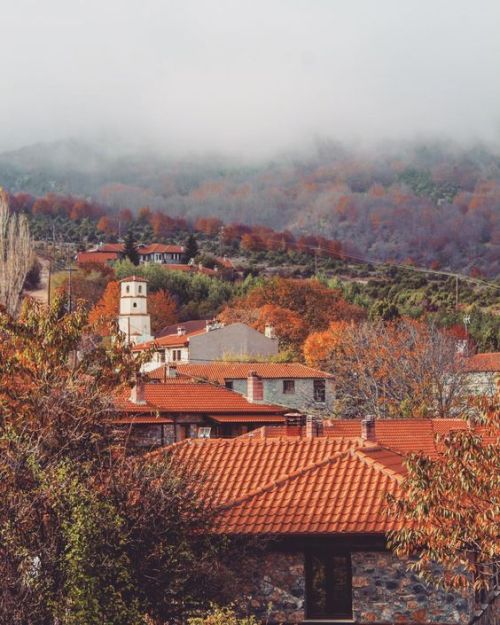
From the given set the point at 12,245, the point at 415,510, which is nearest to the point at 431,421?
the point at 415,510

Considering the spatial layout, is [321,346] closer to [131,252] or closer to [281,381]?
[281,381]

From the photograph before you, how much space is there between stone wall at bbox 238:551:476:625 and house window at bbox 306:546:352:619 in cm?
12

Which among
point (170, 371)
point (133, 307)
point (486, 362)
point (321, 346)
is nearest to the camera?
point (170, 371)

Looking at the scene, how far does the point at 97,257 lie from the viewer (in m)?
144

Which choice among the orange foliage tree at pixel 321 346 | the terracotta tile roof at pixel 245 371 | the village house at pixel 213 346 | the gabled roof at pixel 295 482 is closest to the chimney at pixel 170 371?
the terracotta tile roof at pixel 245 371

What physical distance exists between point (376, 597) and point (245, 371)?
44.3m

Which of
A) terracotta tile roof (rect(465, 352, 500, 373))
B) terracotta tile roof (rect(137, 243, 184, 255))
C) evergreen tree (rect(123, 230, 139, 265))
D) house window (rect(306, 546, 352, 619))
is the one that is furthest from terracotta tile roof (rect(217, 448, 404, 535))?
terracotta tile roof (rect(137, 243, 184, 255))

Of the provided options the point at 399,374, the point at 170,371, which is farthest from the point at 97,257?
the point at 399,374

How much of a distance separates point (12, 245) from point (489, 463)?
58.9 meters

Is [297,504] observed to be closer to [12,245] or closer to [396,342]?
[396,342]

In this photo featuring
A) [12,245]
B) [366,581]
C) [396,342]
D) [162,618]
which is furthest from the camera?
[12,245]

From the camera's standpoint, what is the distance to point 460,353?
64.7 metres

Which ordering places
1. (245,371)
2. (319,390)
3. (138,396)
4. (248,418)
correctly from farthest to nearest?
(245,371) → (319,390) → (248,418) → (138,396)

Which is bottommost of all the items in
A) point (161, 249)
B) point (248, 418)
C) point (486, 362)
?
point (248, 418)
